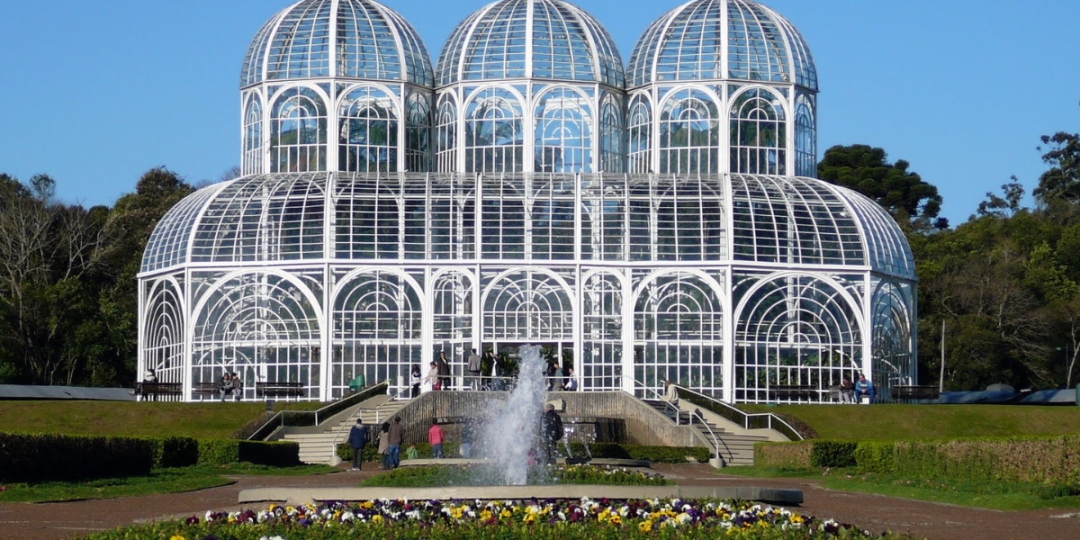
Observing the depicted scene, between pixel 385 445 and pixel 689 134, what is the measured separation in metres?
24.4

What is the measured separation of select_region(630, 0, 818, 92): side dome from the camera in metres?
62.1

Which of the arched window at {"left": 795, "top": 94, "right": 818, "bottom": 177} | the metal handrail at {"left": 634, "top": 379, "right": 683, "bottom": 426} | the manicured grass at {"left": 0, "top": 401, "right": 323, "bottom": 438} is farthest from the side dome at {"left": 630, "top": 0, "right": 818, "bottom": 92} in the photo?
the manicured grass at {"left": 0, "top": 401, "right": 323, "bottom": 438}

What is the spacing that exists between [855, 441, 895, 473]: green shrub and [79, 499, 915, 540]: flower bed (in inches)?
613

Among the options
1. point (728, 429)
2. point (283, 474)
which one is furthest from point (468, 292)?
point (283, 474)

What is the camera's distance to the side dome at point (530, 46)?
61750 millimetres

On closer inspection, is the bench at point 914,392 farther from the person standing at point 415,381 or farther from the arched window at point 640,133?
the person standing at point 415,381

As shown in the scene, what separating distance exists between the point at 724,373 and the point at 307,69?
751 inches

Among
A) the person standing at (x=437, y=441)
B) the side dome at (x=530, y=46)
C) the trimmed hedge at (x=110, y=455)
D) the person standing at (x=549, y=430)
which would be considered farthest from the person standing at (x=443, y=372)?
the person standing at (x=549, y=430)

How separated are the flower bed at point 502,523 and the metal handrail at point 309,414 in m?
23.0

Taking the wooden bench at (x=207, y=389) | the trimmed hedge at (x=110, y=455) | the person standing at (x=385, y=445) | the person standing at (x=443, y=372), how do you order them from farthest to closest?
1. the wooden bench at (x=207, y=389)
2. the person standing at (x=443, y=372)
3. the person standing at (x=385, y=445)
4. the trimmed hedge at (x=110, y=455)

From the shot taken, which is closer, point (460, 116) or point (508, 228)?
point (508, 228)

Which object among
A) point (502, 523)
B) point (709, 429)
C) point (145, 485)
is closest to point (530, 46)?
point (709, 429)

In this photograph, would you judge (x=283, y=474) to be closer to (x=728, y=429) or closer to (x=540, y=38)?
(x=728, y=429)

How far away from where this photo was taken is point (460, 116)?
61906 millimetres
